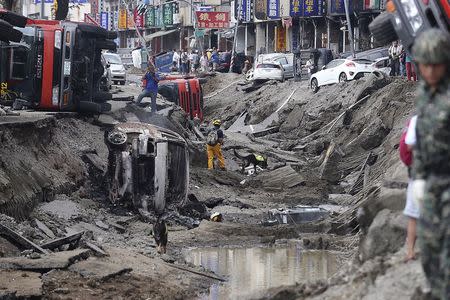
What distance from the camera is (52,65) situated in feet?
82.8

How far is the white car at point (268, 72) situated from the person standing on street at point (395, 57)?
48.9 feet

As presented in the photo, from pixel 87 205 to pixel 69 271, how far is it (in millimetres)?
7370

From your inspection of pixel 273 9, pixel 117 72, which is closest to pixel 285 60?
pixel 117 72

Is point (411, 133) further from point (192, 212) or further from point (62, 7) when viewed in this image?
point (62, 7)

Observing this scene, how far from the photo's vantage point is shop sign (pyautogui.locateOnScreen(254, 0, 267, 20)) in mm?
71188

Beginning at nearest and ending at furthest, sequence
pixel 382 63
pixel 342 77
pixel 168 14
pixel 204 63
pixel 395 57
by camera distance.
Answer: pixel 395 57 < pixel 342 77 < pixel 382 63 < pixel 204 63 < pixel 168 14

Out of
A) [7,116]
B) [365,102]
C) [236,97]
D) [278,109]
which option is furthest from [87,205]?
[236,97]

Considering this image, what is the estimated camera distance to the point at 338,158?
31.5m

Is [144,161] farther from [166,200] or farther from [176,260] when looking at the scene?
[176,260]

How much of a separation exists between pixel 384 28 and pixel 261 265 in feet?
17.8

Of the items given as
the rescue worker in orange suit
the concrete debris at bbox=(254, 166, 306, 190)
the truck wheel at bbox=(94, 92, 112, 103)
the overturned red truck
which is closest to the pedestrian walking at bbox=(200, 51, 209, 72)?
the rescue worker in orange suit

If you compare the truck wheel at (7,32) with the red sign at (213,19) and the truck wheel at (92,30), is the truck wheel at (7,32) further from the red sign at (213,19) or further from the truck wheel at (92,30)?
the red sign at (213,19)

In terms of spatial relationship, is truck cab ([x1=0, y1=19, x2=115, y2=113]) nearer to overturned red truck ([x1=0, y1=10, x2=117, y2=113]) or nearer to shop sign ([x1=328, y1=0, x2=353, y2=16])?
overturned red truck ([x1=0, y1=10, x2=117, y2=113])

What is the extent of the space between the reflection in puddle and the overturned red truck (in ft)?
26.4
